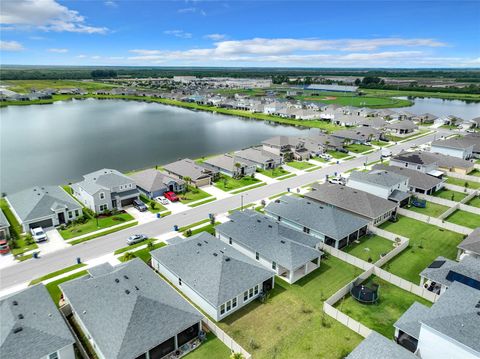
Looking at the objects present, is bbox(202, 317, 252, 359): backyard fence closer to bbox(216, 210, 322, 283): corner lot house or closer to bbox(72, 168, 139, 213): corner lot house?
bbox(216, 210, 322, 283): corner lot house

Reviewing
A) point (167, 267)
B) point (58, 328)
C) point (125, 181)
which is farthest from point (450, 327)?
point (125, 181)

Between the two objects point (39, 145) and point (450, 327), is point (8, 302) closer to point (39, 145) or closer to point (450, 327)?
point (450, 327)

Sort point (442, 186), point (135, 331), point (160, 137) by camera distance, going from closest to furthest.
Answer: point (135, 331) < point (442, 186) < point (160, 137)

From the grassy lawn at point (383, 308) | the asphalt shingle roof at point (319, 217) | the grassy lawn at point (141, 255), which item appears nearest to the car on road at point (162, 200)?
the grassy lawn at point (141, 255)

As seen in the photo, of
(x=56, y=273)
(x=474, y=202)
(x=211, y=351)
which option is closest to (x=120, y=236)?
(x=56, y=273)

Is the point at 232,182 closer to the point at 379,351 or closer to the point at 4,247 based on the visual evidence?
the point at 4,247

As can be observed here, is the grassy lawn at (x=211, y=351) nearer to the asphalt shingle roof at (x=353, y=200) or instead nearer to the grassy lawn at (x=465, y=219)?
the asphalt shingle roof at (x=353, y=200)

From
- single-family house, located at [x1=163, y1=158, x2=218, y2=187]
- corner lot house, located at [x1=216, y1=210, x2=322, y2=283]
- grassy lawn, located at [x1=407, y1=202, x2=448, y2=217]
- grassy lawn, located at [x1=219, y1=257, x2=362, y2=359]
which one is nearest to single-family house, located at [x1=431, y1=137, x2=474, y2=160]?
grassy lawn, located at [x1=407, y1=202, x2=448, y2=217]

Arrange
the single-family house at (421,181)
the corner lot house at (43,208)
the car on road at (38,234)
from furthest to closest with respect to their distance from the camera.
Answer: the single-family house at (421,181) → the corner lot house at (43,208) → the car on road at (38,234)
